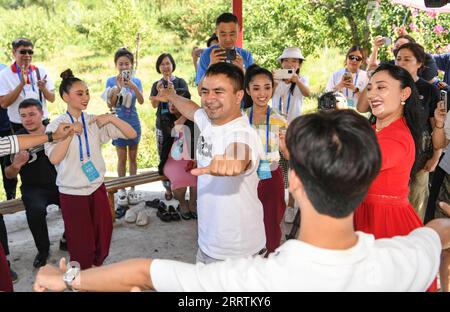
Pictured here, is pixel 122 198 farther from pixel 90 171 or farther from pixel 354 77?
pixel 354 77

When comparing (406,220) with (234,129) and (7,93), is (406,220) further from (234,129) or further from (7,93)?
(7,93)

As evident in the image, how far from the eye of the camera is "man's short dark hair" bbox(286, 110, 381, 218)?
1.07 m

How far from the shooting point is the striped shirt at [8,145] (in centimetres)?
250

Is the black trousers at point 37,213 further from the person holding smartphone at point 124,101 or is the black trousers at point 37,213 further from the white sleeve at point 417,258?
the white sleeve at point 417,258

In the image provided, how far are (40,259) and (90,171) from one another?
3.38 feet

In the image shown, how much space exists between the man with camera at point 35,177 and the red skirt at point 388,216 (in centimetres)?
259

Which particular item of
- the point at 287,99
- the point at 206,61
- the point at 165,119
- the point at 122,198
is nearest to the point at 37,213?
the point at 122,198

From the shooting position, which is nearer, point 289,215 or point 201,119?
point 201,119

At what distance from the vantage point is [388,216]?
2.24m

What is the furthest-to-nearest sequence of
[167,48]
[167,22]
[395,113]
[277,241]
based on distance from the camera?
[167,22]
[167,48]
[277,241]
[395,113]

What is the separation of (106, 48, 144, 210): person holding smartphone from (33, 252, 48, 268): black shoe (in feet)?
3.57
